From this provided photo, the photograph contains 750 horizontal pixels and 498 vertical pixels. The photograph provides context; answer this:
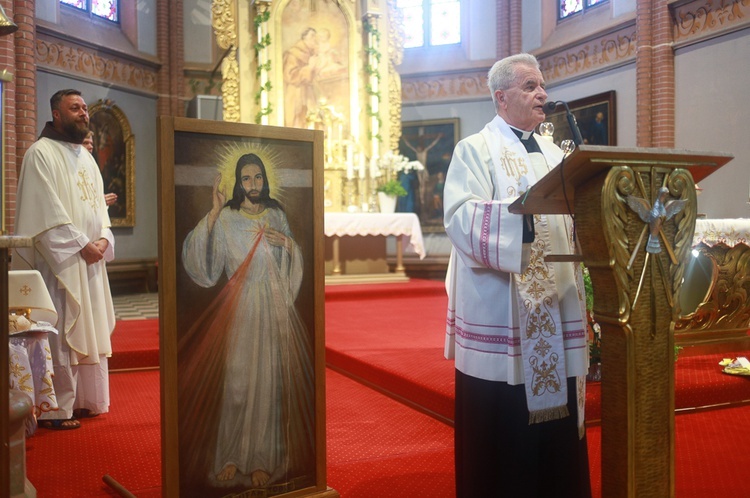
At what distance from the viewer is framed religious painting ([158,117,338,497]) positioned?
2457mm

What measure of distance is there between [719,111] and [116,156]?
A: 370 inches

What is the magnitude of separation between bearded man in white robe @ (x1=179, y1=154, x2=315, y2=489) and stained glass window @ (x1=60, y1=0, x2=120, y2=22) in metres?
11.0

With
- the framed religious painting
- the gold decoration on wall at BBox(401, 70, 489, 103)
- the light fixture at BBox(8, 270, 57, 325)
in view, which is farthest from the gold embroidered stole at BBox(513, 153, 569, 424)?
the gold decoration on wall at BBox(401, 70, 489, 103)

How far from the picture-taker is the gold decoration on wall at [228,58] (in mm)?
11305

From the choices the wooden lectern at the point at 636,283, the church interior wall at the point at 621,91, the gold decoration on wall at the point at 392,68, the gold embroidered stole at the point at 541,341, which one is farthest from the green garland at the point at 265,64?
the wooden lectern at the point at 636,283

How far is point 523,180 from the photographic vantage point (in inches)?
108

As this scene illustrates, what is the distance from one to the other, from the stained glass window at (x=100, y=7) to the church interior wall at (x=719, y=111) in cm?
938

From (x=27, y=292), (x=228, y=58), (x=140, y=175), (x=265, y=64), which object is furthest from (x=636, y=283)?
(x=140, y=175)

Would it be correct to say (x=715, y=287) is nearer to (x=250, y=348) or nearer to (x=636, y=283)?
(x=636, y=283)

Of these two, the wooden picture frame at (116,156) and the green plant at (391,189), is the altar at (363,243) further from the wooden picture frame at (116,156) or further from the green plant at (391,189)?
the wooden picture frame at (116,156)

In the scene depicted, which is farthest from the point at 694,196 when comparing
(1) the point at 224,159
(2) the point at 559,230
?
(1) the point at 224,159

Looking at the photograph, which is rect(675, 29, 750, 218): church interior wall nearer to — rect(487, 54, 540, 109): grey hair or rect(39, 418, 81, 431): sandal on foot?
rect(487, 54, 540, 109): grey hair

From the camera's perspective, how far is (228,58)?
37.3ft

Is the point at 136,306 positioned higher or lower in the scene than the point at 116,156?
lower
